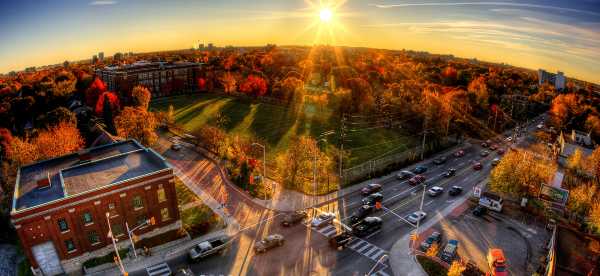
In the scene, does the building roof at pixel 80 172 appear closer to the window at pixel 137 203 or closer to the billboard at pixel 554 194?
the window at pixel 137 203

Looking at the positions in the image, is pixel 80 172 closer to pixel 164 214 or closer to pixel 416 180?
pixel 164 214

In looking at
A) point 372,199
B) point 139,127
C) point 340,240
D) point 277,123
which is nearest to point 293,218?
point 340,240

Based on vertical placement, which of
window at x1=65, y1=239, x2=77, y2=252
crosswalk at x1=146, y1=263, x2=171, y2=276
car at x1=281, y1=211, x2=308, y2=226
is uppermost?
window at x1=65, y1=239, x2=77, y2=252

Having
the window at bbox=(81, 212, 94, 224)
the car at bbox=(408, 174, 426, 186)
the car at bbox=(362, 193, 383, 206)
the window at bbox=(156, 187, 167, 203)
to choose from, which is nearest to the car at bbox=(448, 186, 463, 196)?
the car at bbox=(408, 174, 426, 186)

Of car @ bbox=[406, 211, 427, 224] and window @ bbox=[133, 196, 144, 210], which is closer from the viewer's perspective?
window @ bbox=[133, 196, 144, 210]

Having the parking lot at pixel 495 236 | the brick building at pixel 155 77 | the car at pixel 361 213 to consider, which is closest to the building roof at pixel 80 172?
the car at pixel 361 213

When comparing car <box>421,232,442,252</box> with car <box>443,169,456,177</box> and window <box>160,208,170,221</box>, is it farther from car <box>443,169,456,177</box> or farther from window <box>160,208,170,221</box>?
window <box>160,208,170,221</box>
